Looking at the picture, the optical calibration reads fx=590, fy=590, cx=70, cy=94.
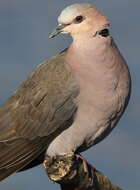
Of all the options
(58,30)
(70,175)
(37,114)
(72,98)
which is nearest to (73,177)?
(70,175)

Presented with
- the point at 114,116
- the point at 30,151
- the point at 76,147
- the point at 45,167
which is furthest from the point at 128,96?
the point at 45,167

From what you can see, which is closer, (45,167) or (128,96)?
(45,167)

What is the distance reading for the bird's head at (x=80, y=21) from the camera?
5.75 m

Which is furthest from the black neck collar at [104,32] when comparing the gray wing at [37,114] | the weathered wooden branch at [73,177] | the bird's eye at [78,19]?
the weathered wooden branch at [73,177]

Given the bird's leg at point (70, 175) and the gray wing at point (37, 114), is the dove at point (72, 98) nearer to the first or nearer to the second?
the gray wing at point (37, 114)

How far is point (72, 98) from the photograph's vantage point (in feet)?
18.8

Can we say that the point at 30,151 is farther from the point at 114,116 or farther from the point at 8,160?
the point at 114,116

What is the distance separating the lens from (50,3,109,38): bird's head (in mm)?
5754

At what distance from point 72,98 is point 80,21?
0.76 metres

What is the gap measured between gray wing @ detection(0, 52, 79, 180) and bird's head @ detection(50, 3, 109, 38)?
34cm

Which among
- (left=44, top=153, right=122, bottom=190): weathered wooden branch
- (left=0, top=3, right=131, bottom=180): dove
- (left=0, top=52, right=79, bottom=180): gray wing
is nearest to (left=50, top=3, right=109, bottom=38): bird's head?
(left=0, top=3, right=131, bottom=180): dove

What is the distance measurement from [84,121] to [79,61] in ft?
2.01

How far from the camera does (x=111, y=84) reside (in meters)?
5.61

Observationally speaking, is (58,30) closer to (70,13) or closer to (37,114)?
(70,13)
